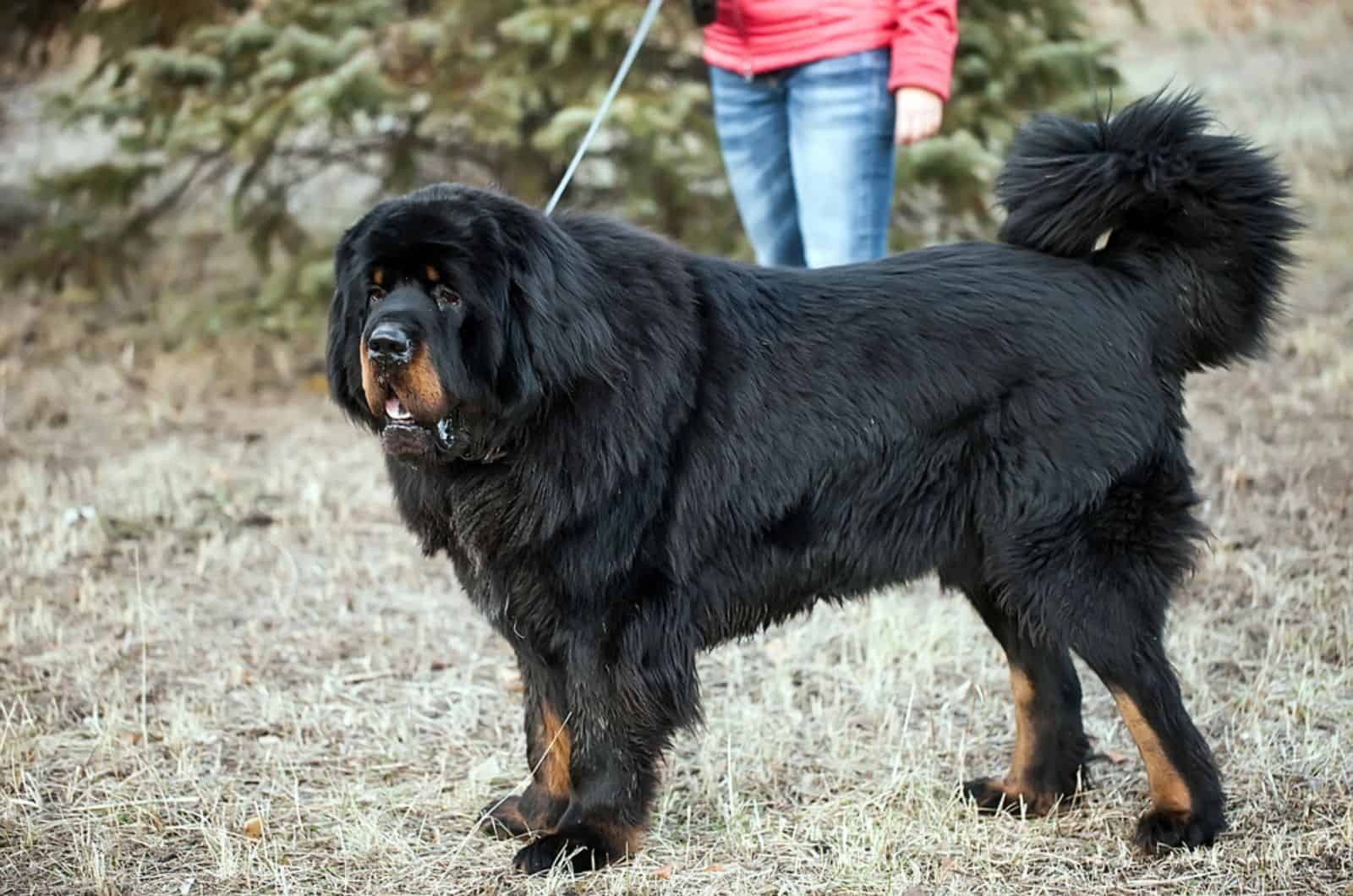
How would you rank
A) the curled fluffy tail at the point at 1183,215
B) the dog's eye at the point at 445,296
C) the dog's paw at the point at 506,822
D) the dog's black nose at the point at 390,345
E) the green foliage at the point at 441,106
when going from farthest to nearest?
the green foliage at the point at 441,106
the dog's paw at the point at 506,822
the curled fluffy tail at the point at 1183,215
the dog's eye at the point at 445,296
the dog's black nose at the point at 390,345

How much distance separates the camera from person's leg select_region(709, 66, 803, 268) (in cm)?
452

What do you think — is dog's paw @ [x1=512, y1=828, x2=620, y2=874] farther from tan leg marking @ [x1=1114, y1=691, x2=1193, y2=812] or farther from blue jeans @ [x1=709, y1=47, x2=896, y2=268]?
blue jeans @ [x1=709, y1=47, x2=896, y2=268]

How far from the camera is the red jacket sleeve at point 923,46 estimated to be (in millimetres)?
4191

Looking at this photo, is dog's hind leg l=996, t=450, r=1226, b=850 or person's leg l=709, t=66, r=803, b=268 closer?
dog's hind leg l=996, t=450, r=1226, b=850

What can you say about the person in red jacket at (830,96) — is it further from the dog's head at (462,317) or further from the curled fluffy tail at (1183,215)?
the dog's head at (462,317)

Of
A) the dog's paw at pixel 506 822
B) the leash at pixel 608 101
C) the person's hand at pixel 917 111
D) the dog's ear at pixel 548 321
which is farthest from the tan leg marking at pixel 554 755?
the person's hand at pixel 917 111

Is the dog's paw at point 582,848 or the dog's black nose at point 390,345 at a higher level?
the dog's black nose at point 390,345

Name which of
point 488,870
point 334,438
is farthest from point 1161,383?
point 334,438

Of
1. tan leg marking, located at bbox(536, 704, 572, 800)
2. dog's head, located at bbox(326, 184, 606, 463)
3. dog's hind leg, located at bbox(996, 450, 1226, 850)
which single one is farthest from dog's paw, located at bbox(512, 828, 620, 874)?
dog's hind leg, located at bbox(996, 450, 1226, 850)

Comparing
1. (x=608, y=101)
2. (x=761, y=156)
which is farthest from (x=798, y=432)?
(x=761, y=156)

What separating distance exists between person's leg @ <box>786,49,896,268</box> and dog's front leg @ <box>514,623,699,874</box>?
166cm

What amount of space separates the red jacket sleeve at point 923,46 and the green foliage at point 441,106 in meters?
2.36

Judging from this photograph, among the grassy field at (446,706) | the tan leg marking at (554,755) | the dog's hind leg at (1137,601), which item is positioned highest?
the dog's hind leg at (1137,601)

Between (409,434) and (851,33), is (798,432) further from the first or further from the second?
(851,33)
